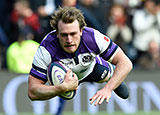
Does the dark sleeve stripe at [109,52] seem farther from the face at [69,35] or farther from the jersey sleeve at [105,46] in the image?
the face at [69,35]

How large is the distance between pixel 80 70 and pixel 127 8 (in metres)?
5.85

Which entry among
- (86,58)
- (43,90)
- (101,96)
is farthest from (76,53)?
(101,96)

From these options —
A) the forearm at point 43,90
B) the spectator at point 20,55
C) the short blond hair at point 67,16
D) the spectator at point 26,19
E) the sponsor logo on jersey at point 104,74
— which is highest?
the short blond hair at point 67,16

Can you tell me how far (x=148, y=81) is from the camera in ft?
40.4

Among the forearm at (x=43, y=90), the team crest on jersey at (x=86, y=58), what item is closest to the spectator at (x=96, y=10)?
the team crest on jersey at (x=86, y=58)

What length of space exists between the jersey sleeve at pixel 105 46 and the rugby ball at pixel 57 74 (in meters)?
0.59

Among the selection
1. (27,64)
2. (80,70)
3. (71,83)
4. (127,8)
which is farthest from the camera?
(127,8)

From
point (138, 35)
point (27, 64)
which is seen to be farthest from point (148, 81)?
point (27, 64)

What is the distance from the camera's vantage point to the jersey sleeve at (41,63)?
699 cm

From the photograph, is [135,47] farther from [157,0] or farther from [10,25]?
[10,25]

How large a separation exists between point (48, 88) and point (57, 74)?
23 cm

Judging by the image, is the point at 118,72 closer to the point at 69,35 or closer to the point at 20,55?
the point at 69,35

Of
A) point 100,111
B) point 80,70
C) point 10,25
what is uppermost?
point 80,70

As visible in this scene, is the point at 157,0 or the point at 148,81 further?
the point at 157,0
